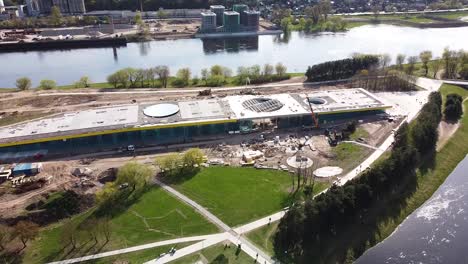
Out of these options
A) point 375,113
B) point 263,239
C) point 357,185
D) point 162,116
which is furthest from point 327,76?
point 263,239

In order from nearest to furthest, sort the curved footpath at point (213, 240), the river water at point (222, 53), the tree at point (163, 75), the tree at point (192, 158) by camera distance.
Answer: the curved footpath at point (213, 240), the tree at point (192, 158), the tree at point (163, 75), the river water at point (222, 53)

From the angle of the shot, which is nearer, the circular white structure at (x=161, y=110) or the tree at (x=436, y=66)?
the circular white structure at (x=161, y=110)

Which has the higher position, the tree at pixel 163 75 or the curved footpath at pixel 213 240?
the tree at pixel 163 75

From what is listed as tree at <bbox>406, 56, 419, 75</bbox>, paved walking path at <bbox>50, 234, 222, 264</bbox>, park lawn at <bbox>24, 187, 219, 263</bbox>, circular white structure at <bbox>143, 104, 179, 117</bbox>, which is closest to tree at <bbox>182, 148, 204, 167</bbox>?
park lawn at <bbox>24, 187, 219, 263</bbox>

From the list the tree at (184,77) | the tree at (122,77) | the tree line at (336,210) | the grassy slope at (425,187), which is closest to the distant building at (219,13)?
the tree at (184,77)

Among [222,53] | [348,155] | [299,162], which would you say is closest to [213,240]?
[299,162]

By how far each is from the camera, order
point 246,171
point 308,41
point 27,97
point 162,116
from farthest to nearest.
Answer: point 308,41 → point 27,97 → point 162,116 → point 246,171

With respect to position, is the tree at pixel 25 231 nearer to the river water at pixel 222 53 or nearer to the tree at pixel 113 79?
the tree at pixel 113 79

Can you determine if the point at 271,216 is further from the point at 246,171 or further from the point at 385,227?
the point at 385,227
